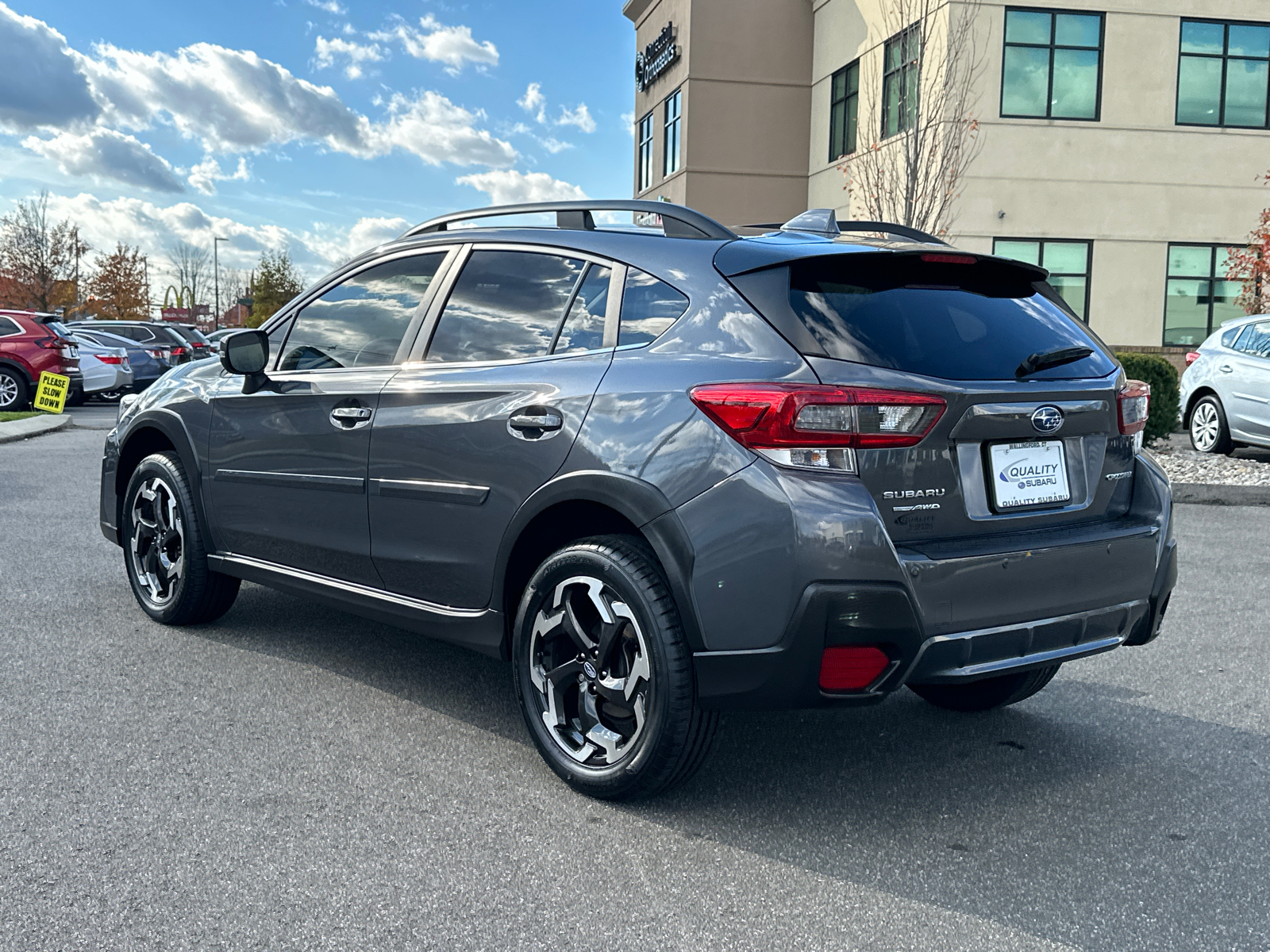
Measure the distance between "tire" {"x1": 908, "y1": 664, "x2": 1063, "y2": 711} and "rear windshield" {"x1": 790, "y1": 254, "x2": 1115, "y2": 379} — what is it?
124 cm

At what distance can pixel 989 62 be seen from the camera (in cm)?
2402

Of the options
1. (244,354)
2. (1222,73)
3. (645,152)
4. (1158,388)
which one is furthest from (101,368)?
(1222,73)

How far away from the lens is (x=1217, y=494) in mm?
10961

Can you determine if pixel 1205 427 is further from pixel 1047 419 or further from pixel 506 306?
pixel 506 306

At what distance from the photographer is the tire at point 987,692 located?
4.45 metres

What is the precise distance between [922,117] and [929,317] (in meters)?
16.5

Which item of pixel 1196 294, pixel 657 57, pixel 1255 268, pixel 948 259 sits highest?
pixel 657 57

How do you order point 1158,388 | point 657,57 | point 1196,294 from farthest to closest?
point 657,57 → point 1196,294 → point 1158,388

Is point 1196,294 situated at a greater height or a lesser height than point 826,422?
greater

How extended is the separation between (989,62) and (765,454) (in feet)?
76.7

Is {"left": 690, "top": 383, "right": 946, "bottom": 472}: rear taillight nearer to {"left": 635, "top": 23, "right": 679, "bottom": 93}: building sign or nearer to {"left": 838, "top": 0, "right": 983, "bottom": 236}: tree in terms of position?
{"left": 838, "top": 0, "right": 983, "bottom": 236}: tree

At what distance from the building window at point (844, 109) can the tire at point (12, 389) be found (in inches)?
732

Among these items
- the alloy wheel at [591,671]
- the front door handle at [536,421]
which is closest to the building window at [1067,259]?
the front door handle at [536,421]

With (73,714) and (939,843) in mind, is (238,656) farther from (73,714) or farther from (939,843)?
(939,843)
